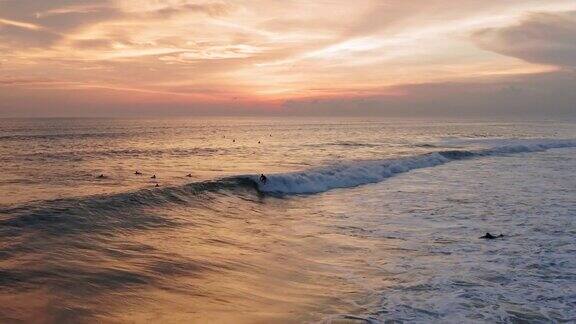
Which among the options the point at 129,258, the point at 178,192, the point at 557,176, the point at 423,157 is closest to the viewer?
the point at 129,258

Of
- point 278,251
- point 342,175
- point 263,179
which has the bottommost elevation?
point 278,251

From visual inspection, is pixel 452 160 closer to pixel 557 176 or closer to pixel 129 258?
pixel 557 176

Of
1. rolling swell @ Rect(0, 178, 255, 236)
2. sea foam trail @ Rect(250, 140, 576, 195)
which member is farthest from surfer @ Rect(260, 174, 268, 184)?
rolling swell @ Rect(0, 178, 255, 236)

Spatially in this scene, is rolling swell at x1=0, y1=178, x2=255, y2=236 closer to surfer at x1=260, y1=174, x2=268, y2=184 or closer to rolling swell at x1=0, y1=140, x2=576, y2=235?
rolling swell at x1=0, y1=140, x2=576, y2=235

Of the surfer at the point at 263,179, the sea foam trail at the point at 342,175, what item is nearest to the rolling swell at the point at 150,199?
the sea foam trail at the point at 342,175

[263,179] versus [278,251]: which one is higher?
[263,179]

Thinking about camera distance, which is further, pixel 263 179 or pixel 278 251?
pixel 263 179

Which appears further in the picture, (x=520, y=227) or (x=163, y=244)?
(x=520, y=227)

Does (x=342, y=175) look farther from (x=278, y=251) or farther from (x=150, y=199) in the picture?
(x=278, y=251)

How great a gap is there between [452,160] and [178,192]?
97.7 feet

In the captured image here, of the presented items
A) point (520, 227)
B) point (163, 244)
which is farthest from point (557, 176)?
point (163, 244)

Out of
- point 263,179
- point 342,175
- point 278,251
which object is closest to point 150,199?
point 263,179

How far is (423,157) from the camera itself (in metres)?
42.2

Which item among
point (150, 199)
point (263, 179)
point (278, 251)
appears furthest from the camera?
point (263, 179)
